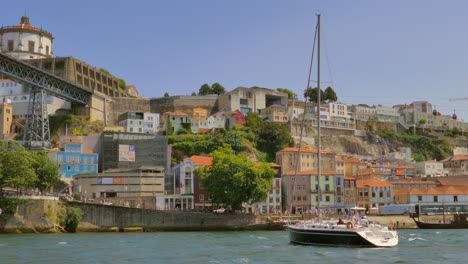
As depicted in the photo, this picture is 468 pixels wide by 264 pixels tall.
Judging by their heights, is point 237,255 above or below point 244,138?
below

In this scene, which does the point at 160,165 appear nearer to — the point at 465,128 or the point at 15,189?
the point at 15,189

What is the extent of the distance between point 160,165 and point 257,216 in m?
21.1

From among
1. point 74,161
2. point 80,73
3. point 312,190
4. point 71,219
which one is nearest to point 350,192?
point 312,190

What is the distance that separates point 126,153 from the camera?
82.4m

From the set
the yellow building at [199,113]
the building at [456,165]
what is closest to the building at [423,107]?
the building at [456,165]

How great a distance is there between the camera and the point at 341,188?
83.6 meters

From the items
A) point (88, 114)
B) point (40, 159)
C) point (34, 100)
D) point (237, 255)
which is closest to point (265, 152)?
point (88, 114)

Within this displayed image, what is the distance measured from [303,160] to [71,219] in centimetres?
4598

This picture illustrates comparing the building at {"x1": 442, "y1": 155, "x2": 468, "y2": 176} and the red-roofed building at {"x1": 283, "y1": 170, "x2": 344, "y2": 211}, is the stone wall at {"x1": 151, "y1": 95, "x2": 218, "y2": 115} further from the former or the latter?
the building at {"x1": 442, "y1": 155, "x2": 468, "y2": 176}

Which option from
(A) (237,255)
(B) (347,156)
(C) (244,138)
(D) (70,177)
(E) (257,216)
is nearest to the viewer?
(A) (237,255)

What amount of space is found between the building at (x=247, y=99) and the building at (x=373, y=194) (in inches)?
1441

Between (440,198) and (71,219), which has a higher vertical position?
(440,198)

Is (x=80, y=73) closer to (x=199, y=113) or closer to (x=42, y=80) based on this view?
(x=42, y=80)

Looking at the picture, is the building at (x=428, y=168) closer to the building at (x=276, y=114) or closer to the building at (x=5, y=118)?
the building at (x=276, y=114)
